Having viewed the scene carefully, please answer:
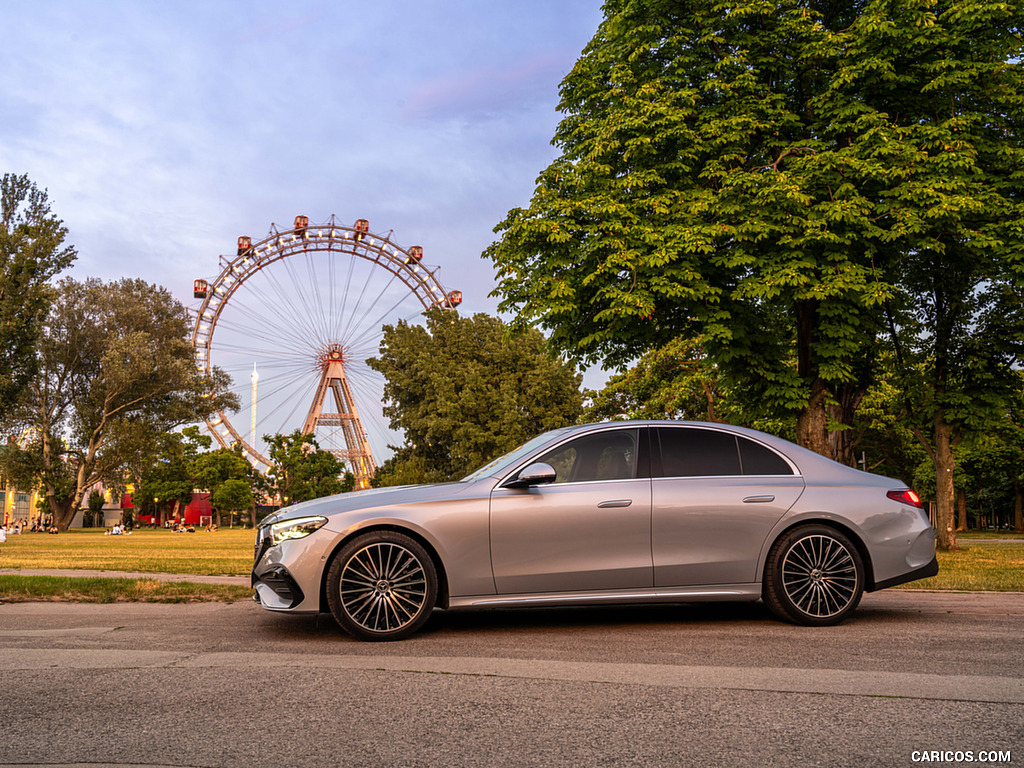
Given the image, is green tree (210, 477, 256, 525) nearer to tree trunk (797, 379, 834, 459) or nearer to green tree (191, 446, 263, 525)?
green tree (191, 446, 263, 525)

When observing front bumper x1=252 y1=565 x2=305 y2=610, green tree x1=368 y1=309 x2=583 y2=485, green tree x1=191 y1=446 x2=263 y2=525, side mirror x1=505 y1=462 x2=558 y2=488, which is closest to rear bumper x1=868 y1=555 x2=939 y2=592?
side mirror x1=505 y1=462 x2=558 y2=488

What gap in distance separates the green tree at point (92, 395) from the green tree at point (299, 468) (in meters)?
15.1

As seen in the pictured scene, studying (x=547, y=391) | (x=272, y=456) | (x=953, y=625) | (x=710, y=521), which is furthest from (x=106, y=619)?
(x=272, y=456)

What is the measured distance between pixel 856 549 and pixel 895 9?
11.2 meters

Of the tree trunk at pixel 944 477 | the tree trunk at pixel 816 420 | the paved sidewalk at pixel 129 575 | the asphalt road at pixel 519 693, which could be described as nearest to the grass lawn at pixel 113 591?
the paved sidewalk at pixel 129 575

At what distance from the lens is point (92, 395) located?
45.4m

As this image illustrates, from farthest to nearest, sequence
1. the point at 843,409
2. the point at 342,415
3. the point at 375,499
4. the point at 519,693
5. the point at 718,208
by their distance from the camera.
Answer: the point at 342,415 → the point at 843,409 → the point at 718,208 → the point at 375,499 → the point at 519,693

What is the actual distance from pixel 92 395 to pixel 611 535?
150 feet

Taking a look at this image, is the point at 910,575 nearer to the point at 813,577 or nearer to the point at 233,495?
the point at 813,577

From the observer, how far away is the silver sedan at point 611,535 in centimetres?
563

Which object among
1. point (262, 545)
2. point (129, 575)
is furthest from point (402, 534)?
point (129, 575)

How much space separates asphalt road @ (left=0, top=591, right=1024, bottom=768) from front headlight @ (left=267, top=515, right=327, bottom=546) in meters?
0.66

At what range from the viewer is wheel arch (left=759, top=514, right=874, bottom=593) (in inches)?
240

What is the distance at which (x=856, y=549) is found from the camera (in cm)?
622
